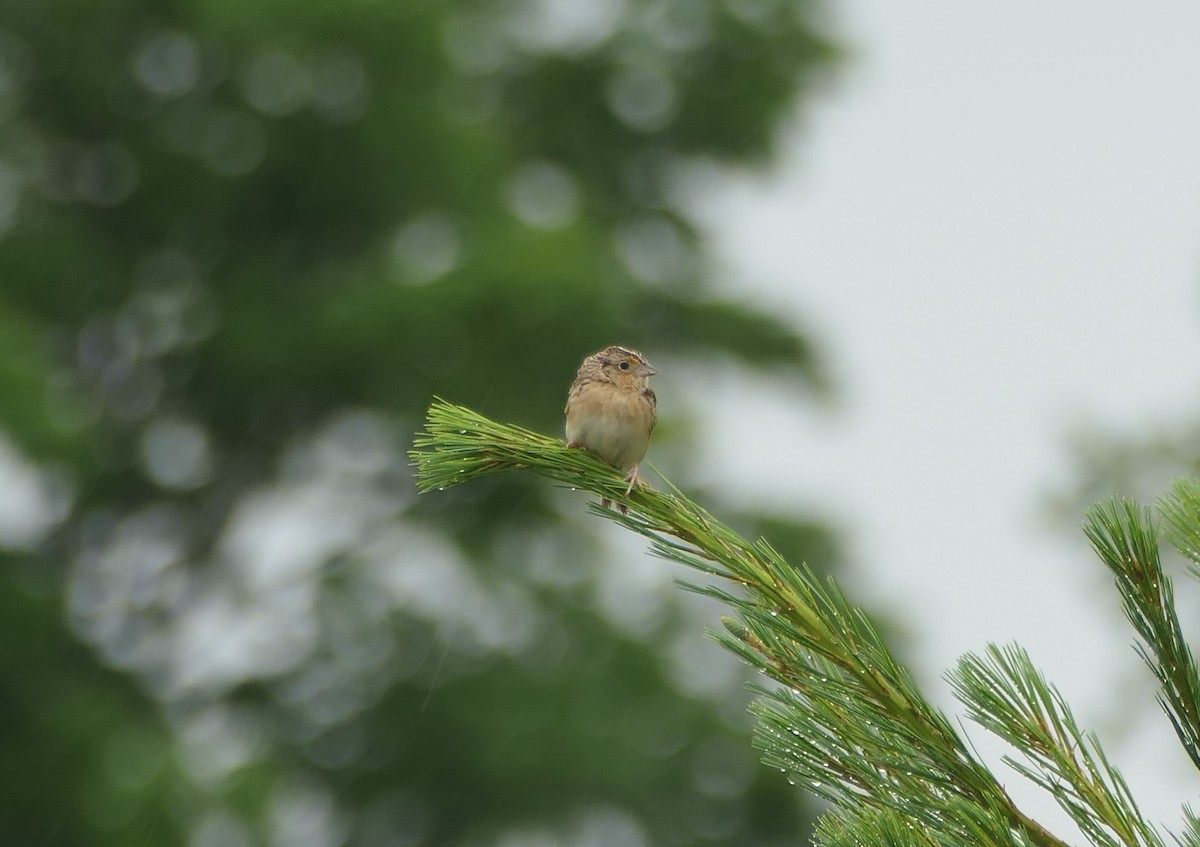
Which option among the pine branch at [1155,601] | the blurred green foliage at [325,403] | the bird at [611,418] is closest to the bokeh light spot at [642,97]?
the blurred green foliage at [325,403]

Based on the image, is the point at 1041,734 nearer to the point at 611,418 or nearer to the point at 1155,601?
the point at 1155,601

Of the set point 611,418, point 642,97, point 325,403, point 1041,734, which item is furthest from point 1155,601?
point 642,97

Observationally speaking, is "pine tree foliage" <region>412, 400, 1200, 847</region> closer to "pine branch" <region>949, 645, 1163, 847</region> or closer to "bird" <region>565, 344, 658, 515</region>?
"pine branch" <region>949, 645, 1163, 847</region>

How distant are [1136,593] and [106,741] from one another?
6.75 m

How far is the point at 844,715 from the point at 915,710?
3.4 inches

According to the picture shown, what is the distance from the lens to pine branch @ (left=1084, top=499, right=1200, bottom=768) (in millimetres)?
1520

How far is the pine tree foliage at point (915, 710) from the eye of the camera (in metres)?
1.53

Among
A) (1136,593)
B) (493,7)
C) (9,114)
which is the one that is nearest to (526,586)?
(9,114)

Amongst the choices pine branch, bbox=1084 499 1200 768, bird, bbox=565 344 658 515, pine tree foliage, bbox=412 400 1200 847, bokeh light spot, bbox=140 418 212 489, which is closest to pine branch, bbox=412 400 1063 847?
pine tree foliage, bbox=412 400 1200 847

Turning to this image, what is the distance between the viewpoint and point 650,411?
3752 mm

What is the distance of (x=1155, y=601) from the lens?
5.02 feet

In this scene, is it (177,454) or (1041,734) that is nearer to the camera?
(1041,734)

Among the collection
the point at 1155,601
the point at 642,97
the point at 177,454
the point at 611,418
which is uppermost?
the point at 642,97

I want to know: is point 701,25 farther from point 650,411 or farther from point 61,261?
point 650,411
